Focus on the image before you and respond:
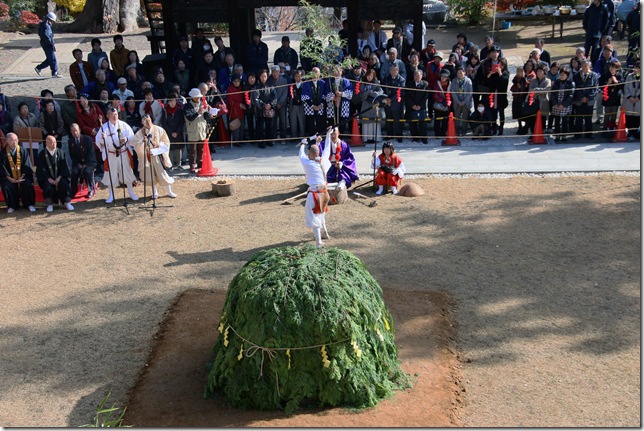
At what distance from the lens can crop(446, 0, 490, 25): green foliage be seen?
27.9 m

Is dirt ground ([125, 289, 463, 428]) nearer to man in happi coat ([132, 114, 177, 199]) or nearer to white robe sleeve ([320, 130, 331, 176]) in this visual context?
white robe sleeve ([320, 130, 331, 176])

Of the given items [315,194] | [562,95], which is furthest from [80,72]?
[562,95]

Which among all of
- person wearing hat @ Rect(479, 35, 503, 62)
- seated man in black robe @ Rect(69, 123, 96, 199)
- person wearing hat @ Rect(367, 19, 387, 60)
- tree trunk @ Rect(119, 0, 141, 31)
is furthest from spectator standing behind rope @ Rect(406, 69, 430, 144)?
tree trunk @ Rect(119, 0, 141, 31)

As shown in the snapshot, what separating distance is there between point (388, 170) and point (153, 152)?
13.7ft

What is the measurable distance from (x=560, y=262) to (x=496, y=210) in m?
2.19

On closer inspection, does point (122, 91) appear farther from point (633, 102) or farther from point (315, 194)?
point (633, 102)

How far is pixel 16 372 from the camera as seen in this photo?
28.6ft

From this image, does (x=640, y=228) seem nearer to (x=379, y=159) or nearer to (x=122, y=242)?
(x=379, y=159)

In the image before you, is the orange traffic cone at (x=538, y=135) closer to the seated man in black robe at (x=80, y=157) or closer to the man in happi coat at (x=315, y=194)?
the man in happi coat at (x=315, y=194)

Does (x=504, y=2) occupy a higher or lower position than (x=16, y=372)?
higher

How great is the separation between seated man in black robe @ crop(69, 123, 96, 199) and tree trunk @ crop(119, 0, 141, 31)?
15970 mm

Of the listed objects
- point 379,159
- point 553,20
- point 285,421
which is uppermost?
point 553,20

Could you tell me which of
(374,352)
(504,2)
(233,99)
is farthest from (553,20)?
(374,352)

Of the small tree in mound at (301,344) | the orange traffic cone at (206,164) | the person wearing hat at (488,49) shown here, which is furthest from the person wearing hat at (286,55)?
the small tree in mound at (301,344)
